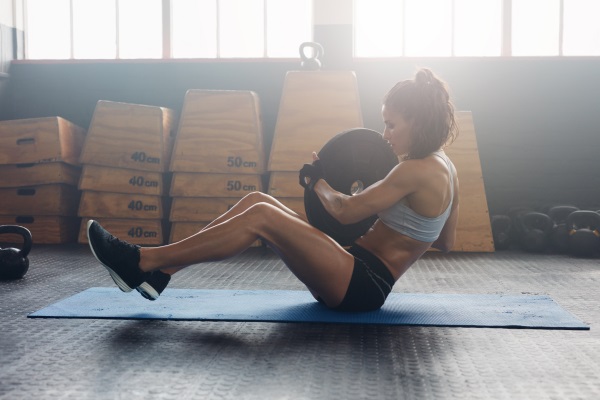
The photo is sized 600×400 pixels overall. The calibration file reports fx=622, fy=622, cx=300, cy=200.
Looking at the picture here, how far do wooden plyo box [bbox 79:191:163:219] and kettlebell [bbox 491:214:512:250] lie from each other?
2.49 m

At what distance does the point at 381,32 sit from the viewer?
5363 millimetres

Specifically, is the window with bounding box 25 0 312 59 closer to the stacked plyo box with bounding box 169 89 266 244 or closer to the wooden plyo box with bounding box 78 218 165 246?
the stacked plyo box with bounding box 169 89 266 244

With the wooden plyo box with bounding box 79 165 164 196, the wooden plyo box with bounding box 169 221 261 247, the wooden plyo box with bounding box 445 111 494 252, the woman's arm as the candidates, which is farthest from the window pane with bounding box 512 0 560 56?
the woman's arm

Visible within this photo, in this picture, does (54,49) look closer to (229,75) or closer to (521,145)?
(229,75)

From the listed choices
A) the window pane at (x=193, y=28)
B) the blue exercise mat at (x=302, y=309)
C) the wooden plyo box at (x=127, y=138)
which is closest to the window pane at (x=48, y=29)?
the window pane at (x=193, y=28)

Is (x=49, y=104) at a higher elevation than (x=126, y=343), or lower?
higher

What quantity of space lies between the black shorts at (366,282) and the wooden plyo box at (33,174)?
3.27 m

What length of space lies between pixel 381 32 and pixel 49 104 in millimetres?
2976

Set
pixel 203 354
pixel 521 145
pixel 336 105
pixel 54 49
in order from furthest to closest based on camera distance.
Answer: pixel 54 49 < pixel 521 145 < pixel 336 105 < pixel 203 354

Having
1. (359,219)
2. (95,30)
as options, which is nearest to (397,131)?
(359,219)

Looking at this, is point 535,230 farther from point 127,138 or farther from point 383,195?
point 127,138

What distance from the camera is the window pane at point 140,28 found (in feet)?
17.9

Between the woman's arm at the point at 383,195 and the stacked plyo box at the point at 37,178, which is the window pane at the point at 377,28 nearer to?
the stacked plyo box at the point at 37,178

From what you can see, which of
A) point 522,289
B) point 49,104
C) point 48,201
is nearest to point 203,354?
point 522,289
